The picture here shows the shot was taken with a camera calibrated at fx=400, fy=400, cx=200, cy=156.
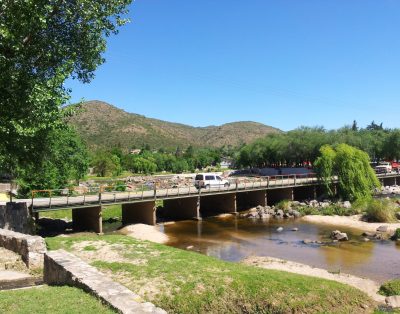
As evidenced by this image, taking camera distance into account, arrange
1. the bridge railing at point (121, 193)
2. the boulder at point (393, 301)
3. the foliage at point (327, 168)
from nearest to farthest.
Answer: the boulder at point (393, 301) → the bridge railing at point (121, 193) → the foliage at point (327, 168)

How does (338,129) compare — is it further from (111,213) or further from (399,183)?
(111,213)

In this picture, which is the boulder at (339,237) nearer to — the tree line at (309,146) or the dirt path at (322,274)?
the dirt path at (322,274)

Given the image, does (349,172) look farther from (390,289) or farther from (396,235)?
(390,289)

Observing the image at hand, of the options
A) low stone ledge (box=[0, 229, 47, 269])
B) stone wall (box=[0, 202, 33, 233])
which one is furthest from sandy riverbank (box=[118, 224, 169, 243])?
low stone ledge (box=[0, 229, 47, 269])

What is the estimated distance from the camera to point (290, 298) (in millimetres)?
12359

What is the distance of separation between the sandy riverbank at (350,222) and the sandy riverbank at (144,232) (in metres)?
16.0

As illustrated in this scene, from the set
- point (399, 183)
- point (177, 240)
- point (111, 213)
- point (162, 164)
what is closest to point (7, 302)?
point (177, 240)

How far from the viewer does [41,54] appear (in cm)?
1244

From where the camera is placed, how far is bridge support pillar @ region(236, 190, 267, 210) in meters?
49.4

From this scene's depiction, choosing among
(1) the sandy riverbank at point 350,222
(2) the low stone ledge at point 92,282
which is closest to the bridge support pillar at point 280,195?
(1) the sandy riverbank at point 350,222

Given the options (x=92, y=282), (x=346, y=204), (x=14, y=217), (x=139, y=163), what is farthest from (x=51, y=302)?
(x=139, y=163)

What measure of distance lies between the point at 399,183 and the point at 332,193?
30.1 metres

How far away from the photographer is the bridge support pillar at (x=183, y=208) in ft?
136

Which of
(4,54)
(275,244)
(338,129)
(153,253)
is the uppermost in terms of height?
(338,129)
